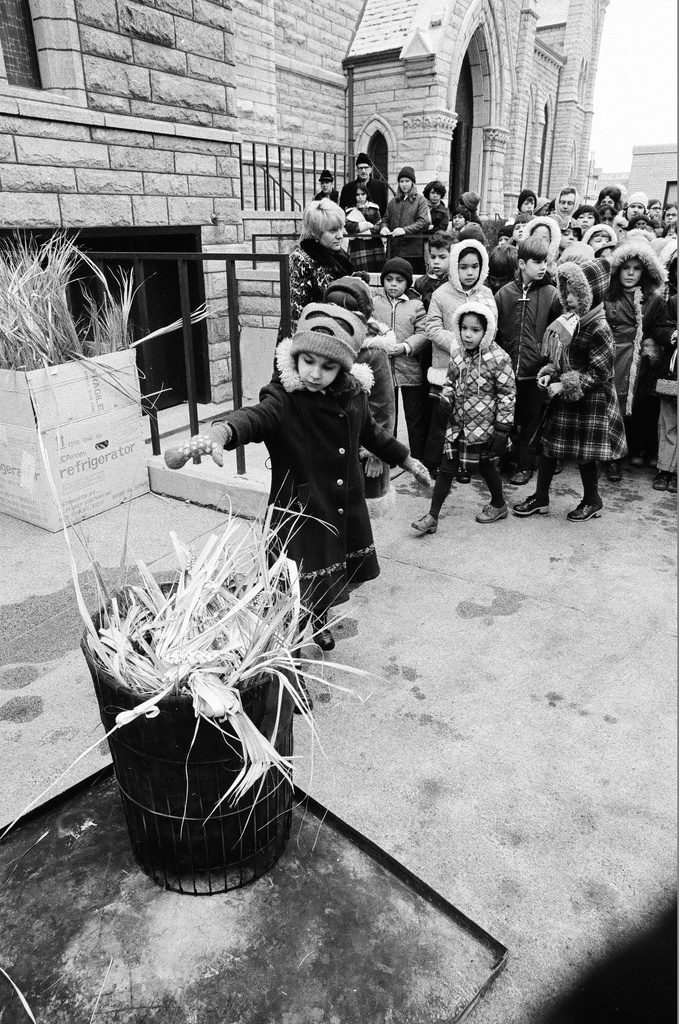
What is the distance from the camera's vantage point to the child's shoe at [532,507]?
15.7 ft

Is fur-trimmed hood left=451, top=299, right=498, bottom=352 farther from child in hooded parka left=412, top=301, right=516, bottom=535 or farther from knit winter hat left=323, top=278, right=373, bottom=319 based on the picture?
knit winter hat left=323, top=278, right=373, bottom=319

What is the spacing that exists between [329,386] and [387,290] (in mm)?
2548

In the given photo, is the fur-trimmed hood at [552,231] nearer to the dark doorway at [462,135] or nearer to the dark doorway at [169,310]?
the dark doorway at [169,310]

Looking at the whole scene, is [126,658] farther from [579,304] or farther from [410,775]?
[579,304]

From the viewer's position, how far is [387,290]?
194 inches

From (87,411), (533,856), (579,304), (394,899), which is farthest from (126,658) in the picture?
(579,304)

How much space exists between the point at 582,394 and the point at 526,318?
2.90ft

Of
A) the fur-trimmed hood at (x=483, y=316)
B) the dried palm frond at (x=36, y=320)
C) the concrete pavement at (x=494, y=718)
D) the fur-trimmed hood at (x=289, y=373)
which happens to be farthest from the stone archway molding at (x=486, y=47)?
the fur-trimmed hood at (x=289, y=373)

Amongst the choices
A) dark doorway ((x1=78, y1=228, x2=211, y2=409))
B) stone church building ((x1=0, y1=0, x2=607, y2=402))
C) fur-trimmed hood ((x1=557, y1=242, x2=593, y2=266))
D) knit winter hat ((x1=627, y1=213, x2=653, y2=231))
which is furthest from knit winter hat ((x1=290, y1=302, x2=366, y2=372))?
knit winter hat ((x1=627, y1=213, x2=653, y2=231))

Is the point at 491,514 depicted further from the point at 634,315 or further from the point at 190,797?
the point at 190,797

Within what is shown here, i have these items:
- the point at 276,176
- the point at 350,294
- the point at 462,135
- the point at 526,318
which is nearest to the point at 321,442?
the point at 350,294

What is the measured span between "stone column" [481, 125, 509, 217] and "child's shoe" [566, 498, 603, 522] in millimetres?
15292

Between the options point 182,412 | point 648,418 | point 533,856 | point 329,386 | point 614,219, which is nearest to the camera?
point 533,856

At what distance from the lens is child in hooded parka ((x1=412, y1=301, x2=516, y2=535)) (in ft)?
14.3
